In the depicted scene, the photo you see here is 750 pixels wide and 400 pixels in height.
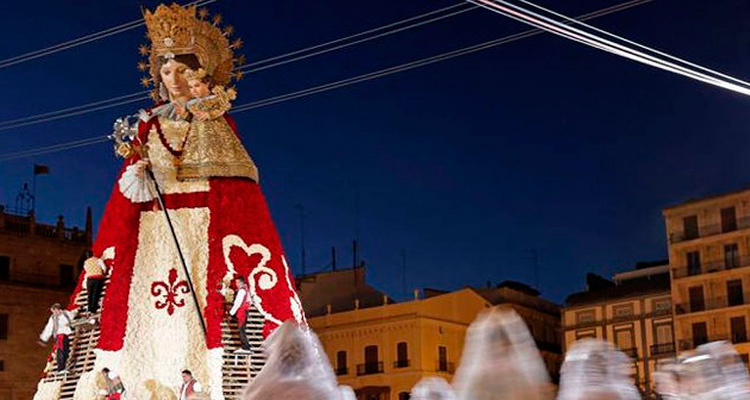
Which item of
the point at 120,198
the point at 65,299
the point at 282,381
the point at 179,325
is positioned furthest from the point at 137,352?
the point at 65,299

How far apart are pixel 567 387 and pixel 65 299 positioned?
149 ft

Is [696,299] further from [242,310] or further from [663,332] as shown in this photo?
[242,310]

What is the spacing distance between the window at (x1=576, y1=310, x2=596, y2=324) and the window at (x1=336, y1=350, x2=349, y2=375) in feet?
36.6

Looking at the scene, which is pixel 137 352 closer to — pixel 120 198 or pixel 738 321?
pixel 120 198

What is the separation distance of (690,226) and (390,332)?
14.1 meters

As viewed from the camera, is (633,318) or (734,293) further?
(633,318)

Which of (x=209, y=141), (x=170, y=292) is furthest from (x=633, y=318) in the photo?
(x=170, y=292)

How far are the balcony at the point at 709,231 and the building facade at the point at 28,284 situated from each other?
83.8 ft

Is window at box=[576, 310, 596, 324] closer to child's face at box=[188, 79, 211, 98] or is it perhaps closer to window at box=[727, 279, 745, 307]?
window at box=[727, 279, 745, 307]

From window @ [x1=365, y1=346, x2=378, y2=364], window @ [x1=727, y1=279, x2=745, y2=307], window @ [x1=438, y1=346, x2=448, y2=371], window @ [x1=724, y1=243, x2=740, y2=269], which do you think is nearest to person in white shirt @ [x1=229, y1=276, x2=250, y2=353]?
window @ [x1=438, y1=346, x2=448, y2=371]

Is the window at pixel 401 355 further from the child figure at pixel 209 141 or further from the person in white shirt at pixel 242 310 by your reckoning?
the person in white shirt at pixel 242 310

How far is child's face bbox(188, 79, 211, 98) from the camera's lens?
2017cm

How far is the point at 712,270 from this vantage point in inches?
2039

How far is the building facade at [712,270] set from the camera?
50.6 metres
